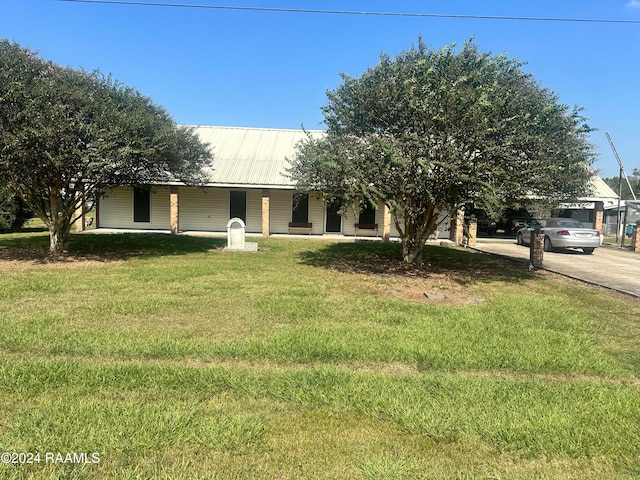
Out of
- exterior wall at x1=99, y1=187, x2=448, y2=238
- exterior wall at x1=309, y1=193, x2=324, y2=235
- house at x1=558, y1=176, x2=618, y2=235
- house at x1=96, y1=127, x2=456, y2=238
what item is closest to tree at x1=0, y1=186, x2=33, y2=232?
house at x1=96, y1=127, x2=456, y2=238

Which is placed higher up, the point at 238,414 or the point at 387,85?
the point at 387,85

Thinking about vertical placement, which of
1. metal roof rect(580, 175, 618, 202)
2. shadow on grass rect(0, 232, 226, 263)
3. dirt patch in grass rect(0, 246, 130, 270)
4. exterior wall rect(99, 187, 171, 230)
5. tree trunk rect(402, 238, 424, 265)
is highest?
metal roof rect(580, 175, 618, 202)

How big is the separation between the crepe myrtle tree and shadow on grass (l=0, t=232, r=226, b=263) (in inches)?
271

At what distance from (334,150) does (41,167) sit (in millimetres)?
7505

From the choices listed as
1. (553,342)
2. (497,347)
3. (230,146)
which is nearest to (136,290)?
(497,347)

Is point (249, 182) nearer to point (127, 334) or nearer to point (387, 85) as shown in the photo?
point (387, 85)

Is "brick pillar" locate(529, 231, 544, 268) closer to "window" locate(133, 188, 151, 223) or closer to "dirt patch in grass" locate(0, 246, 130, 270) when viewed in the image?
"dirt patch in grass" locate(0, 246, 130, 270)

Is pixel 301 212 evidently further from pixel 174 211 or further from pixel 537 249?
pixel 537 249

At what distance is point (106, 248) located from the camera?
1384 centimetres

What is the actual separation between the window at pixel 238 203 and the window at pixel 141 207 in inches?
170

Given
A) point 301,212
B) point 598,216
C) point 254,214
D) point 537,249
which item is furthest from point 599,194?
point 254,214

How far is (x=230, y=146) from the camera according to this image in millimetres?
22781

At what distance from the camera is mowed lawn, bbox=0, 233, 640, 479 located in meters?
2.64

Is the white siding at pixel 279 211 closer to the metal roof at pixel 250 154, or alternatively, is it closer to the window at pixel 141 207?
the metal roof at pixel 250 154
